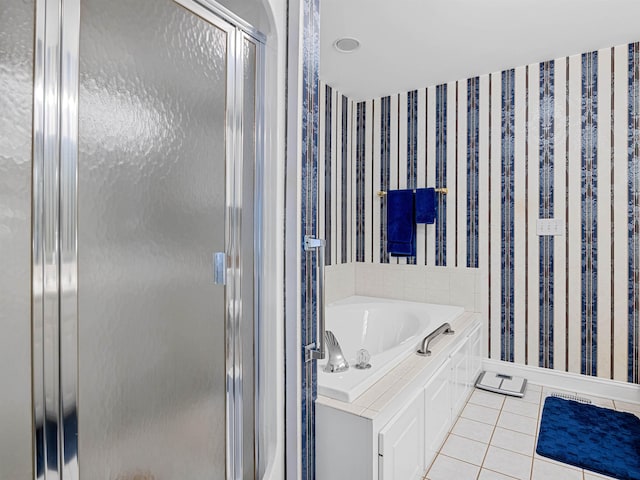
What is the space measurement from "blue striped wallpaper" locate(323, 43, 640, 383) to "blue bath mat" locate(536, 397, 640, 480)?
0.41 m

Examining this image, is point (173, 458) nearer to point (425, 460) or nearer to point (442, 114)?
point (425, 460)

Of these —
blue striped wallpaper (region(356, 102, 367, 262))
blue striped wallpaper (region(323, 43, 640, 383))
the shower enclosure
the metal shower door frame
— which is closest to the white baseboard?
blue striped wallpaper (region(323, 43, 640, 383))

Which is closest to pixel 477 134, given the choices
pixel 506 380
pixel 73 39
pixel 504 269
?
pixel 504 269

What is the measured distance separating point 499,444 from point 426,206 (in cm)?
193

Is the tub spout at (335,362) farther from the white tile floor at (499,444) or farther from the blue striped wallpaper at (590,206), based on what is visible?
the blue striped wallpaper at (590,206)

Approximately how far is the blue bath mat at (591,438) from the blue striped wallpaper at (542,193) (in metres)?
0.41

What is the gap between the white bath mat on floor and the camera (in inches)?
114

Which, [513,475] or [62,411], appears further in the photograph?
[513,475]

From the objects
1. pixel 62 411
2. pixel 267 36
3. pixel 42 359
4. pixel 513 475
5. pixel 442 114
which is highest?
pixel 442 114

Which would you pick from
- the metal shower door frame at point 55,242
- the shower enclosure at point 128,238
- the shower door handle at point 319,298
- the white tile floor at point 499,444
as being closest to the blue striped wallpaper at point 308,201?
the shower door handle at point 319,298

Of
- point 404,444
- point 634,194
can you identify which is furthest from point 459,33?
point 404,444

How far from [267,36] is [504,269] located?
276 cm

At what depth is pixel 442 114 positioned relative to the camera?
345 cm

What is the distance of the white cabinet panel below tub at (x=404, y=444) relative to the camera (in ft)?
5.06
